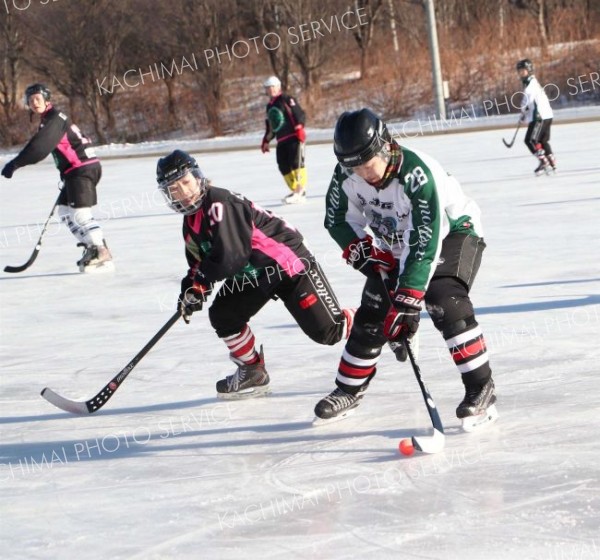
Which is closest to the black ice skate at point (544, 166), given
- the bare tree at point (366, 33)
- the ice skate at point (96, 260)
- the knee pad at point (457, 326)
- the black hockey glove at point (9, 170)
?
the ice skate at point (96, 260)

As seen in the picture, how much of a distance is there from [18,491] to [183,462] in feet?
1.68

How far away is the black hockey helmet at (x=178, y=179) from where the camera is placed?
365 cm

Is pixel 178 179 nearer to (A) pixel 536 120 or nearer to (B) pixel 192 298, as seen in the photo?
(B) pixel 192 298

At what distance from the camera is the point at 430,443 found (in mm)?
3193

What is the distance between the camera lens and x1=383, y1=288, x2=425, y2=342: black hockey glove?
3174 millimetres

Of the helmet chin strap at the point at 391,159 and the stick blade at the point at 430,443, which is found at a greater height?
the helmet chin strap at the point at 391,159

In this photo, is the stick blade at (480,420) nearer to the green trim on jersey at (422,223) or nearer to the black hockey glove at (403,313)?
the black hockey glove at (403,313)

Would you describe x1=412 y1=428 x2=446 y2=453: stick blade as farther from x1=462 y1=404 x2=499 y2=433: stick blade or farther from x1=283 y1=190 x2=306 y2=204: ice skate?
x1=283 y1=190 x2=306 y2=204: ice skate

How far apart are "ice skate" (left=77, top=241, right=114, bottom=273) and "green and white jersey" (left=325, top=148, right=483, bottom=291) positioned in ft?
13.3

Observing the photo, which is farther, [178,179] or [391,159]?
[178,179]

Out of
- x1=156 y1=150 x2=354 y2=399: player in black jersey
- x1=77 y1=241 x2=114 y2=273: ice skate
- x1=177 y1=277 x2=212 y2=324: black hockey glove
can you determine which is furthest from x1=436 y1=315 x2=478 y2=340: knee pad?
x1=77 y1=241 x2=114 y2=273: ice skate

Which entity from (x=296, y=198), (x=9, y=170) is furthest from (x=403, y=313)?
(x=296, y=198)

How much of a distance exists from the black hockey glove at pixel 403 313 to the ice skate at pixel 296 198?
699 centimetres

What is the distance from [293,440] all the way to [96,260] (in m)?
4.24
